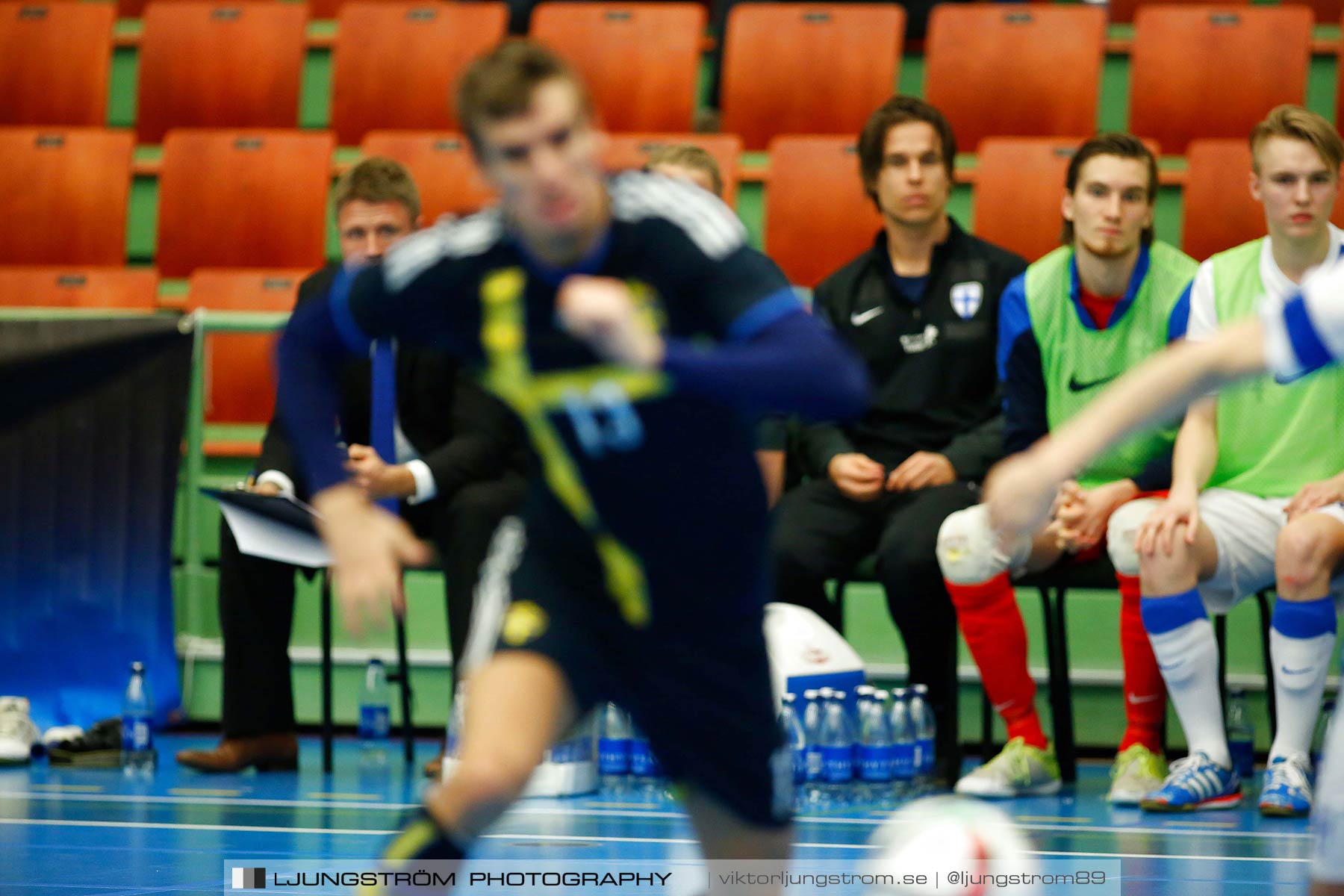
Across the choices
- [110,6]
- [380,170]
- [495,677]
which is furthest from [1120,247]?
[110,6]

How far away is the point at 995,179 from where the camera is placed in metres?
6.84

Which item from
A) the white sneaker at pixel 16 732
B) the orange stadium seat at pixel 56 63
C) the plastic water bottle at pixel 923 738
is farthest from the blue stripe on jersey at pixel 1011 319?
the orange stadium seat at pixel 56 63

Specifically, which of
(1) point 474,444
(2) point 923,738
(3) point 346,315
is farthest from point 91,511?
(3) point 346,315

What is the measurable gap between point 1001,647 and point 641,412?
9.58 ft

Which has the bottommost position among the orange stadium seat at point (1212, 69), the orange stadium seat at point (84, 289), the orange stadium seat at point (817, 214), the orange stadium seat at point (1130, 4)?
the orange stadium seat at point (84, 289)

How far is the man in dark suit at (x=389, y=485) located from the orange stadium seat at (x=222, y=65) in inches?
107

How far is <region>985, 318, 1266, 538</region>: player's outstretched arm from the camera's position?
2129mm

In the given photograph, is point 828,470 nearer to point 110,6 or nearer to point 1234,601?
point 1234,601

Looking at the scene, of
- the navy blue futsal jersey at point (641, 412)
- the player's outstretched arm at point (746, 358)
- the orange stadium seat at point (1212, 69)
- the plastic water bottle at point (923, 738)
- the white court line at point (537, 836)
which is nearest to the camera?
the player's outstretched arm at point (746, 358)

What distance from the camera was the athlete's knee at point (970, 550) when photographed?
5.11 meters

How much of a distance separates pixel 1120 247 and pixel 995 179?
4.99ft

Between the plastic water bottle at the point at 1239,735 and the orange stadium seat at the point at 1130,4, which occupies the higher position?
the orange stadium seat at the point at 1130,4

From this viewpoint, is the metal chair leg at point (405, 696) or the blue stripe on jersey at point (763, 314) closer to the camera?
the blue stripe on jersey at point (763, 314)

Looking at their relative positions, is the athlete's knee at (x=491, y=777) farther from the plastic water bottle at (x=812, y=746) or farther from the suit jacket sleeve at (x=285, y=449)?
the suit jacket sleeve at (x=285, y=449)
